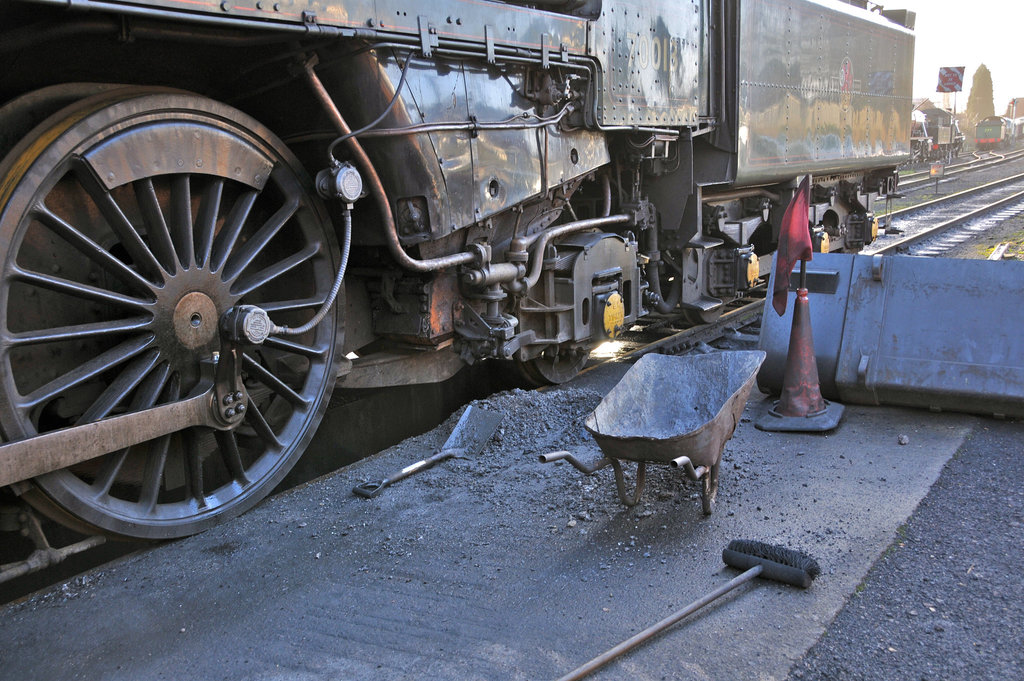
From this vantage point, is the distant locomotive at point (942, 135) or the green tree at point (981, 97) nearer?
the distant locomotive at point (942, 135)

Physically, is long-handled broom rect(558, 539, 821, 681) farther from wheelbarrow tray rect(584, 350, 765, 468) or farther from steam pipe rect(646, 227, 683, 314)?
steam pipe rect(646, 227, 683, 314)

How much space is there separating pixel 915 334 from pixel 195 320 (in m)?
4.43

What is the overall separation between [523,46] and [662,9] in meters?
1.87

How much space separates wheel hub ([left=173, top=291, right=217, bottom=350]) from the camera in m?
3.75

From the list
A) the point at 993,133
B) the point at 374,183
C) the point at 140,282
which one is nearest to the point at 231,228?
the point at 140,282

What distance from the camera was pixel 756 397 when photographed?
598 centimetres

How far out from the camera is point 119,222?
3496 mm

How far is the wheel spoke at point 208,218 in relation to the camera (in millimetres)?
3904

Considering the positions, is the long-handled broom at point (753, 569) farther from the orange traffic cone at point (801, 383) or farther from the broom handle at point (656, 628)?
the orange traffic cone at point (801, 383)

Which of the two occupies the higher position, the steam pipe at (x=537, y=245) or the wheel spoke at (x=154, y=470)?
the steam pipe at (x=537, y=245)

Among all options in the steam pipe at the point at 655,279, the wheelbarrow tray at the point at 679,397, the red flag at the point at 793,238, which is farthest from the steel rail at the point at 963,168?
the wheelbarrow tray at the point at 679,397

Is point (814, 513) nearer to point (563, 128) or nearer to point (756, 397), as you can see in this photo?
point (756, 397)

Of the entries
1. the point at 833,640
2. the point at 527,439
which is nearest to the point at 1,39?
the point at 527,439

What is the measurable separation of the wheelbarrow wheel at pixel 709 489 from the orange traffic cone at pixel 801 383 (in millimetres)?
1328
